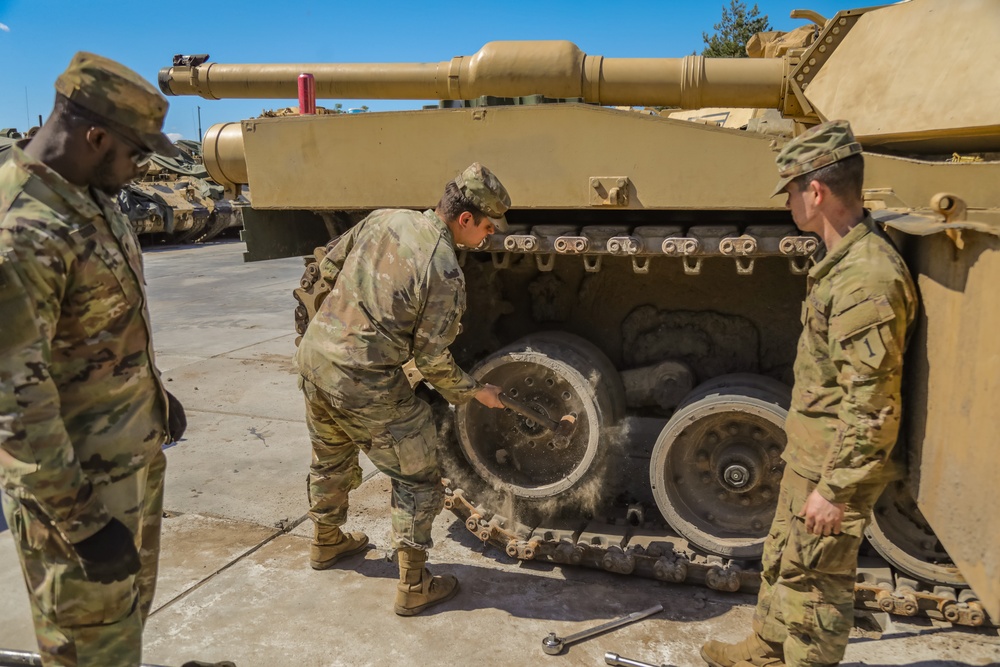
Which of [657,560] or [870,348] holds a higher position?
[870,348]

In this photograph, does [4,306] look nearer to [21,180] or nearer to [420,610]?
[21,180]

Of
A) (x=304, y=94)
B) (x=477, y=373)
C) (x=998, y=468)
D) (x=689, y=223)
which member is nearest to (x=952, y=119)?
(x=689, y=223)

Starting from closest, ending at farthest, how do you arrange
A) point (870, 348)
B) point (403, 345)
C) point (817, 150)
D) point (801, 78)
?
point (870, 348) → point (817, 150) → point (403, 345) → point (801, 78)

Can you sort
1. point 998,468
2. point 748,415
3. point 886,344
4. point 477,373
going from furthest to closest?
point 477,373 < point 748,415 < point 886,344 < point 998,468

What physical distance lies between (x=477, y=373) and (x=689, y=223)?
1257 millimetres

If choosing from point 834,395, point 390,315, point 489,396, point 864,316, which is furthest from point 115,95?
point 834,395

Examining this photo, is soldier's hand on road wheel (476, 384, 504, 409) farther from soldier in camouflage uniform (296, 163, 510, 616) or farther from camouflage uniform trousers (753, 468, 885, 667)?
camouflage uniform trousers (753, 468, 885, 667)

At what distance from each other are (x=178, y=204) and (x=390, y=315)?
1743 centimetres

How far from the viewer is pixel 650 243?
3.66 m

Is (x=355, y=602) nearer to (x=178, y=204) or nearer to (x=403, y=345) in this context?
(x=403, y=345)

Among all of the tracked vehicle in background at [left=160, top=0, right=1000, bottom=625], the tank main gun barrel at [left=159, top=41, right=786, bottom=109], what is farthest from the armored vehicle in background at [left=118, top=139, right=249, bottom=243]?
the tracked vehicle in background at [left=160, top=0, right=1000, bottom=625]

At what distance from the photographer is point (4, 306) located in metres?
1.96

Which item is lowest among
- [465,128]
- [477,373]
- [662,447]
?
[662,447]

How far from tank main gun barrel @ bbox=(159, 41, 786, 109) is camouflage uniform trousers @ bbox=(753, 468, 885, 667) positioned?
258cm
